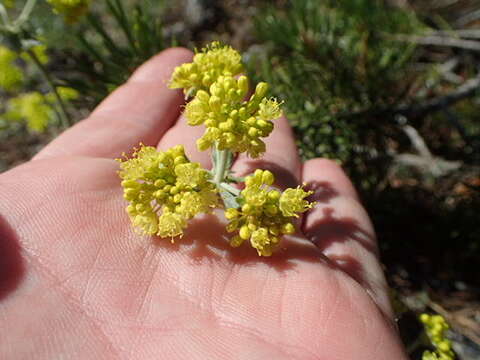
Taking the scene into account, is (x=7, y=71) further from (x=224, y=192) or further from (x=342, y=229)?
(x=342, y=229)

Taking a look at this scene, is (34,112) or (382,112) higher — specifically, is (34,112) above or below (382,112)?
above

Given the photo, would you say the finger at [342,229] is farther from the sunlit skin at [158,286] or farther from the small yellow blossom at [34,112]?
the small yellow blossom at [34,112]

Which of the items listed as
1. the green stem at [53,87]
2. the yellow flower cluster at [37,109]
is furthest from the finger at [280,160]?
the yellow flower cluster at [37,109]

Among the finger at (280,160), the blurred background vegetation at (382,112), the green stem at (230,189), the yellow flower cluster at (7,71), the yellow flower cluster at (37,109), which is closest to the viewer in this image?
the green stem at (230,189)

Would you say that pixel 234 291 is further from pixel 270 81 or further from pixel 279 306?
pixel 270 81

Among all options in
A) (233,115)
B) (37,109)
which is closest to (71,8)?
(37,109)

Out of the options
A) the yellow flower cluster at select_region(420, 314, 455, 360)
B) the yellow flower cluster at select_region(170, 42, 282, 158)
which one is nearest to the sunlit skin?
the yellow flower cluster at select_region(420, 314, 455, 360)
